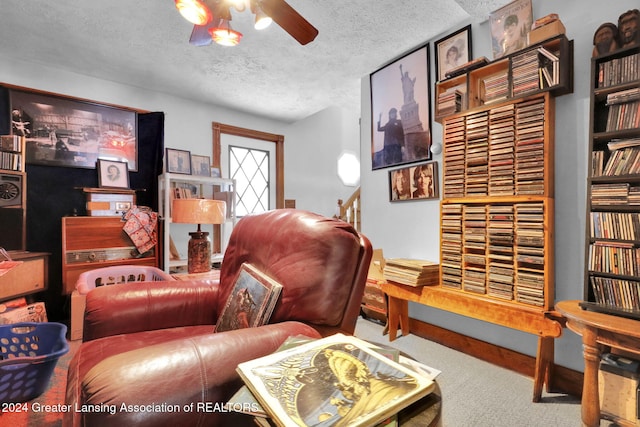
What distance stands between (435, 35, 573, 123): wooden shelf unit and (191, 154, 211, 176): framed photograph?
9.24 ft

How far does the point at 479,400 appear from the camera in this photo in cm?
163

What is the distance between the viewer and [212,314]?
151 cm

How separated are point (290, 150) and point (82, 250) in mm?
2774

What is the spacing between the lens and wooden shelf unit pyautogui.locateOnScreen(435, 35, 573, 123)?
1638 millimetres

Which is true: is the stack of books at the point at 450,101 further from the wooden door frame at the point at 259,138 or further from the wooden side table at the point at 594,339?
the wooden door frame at the point at 259,138

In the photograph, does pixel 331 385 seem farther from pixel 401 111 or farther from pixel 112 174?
pixel 112 174

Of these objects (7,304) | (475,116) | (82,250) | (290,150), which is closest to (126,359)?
(475,116)

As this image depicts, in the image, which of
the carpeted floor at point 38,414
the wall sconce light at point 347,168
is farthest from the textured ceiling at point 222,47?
the carpeted floor at point 38,414

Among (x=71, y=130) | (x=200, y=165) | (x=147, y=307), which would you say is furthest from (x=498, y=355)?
(x=71, y=130)

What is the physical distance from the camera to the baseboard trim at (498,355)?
1731 mm

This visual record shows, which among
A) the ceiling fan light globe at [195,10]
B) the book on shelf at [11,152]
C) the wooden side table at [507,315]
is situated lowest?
the wooden side table at [507,315]

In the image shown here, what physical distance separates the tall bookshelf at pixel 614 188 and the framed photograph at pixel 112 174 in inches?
147

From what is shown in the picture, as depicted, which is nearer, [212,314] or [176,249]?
[212,314]

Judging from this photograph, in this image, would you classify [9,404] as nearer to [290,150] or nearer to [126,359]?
[126,359]
